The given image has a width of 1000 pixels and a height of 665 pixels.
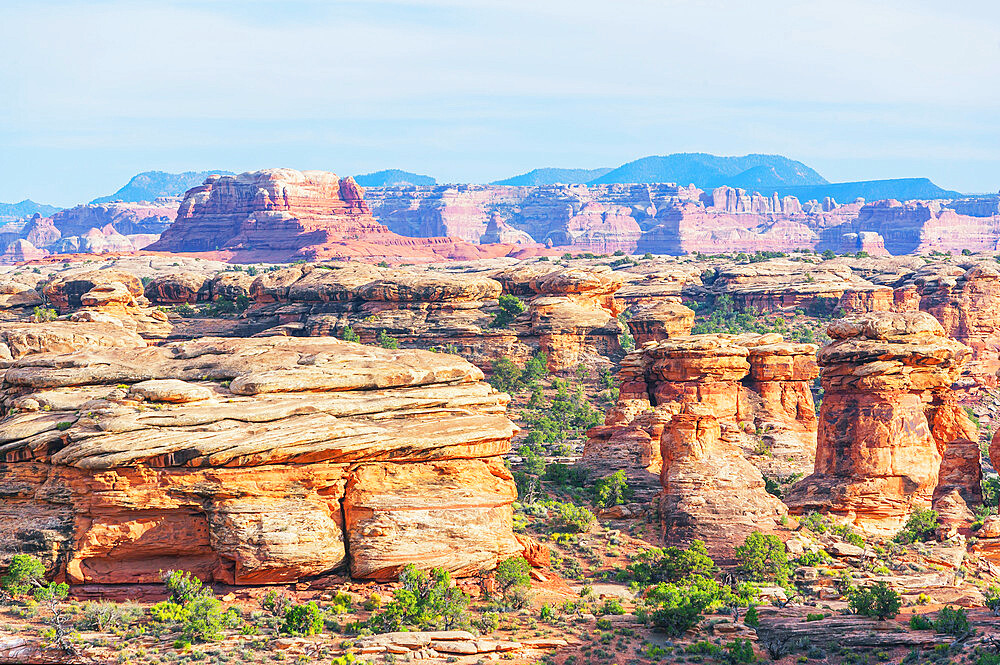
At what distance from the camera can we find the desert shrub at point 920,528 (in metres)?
54.8

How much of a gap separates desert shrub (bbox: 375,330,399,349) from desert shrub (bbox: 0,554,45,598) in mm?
56955

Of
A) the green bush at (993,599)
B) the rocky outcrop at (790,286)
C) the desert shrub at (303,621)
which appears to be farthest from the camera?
the rocky outcrop at (790,286)

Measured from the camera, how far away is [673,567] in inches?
1890

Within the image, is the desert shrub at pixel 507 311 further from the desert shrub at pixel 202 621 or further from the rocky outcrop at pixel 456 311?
the desert shrub at pixel 202 621

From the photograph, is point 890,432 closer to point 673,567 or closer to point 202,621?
point 673,567

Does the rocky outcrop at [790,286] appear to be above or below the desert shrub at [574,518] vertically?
above

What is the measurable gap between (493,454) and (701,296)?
105224 mm

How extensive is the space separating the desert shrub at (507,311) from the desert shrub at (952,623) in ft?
192

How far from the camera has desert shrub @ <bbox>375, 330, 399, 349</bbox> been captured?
3777 inches

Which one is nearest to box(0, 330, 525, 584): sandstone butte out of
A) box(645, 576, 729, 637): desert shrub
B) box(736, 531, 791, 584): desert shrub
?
box(645, 576, 729, 637): desert shrub

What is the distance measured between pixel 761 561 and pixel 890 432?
13.9 meters

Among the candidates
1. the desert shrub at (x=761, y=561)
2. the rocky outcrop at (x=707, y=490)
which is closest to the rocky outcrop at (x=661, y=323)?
the rocky outcrop at (x=707, y=490)

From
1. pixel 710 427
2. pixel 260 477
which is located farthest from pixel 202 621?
pixel 710 427

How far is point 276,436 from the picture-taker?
39281 mm
